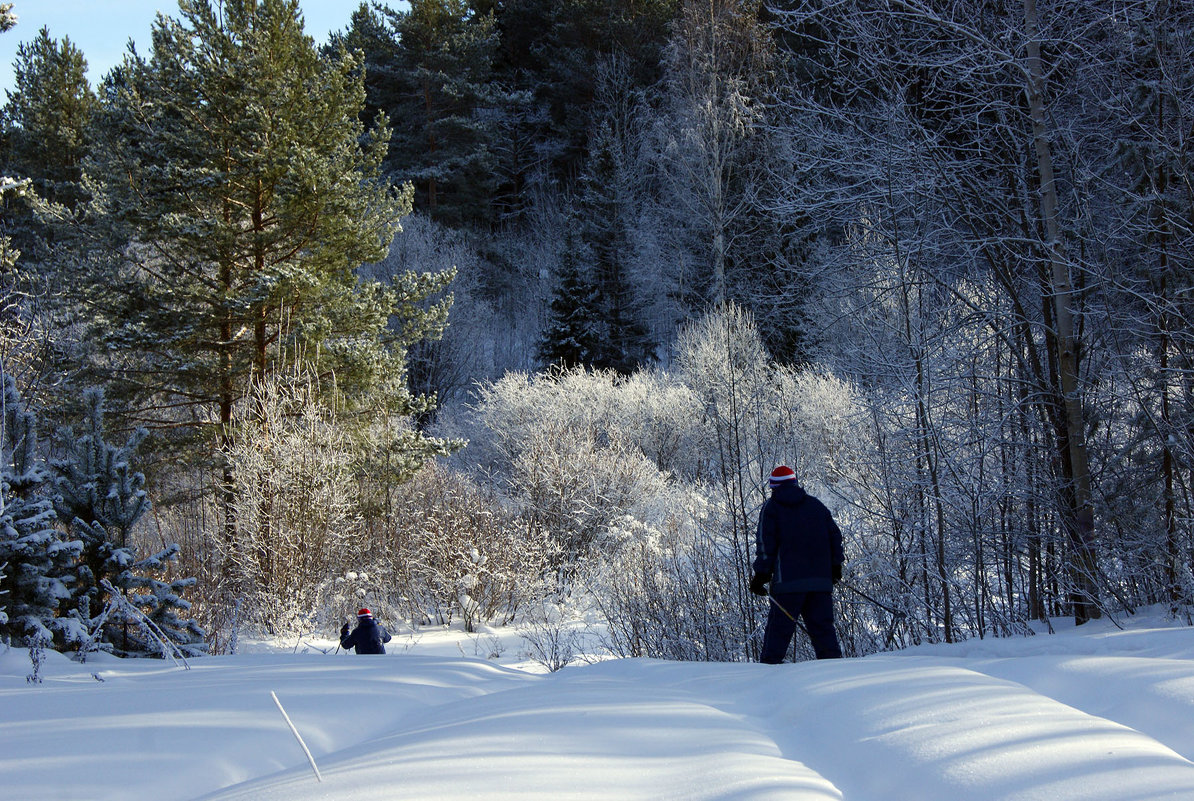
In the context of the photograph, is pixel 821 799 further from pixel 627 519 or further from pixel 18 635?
pixel 627 519

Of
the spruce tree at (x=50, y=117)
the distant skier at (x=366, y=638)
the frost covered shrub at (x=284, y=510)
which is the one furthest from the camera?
the spruce tree at (x=50, y=117)

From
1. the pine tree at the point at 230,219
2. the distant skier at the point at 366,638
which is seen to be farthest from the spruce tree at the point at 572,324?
the distant skier at the point at 366,638

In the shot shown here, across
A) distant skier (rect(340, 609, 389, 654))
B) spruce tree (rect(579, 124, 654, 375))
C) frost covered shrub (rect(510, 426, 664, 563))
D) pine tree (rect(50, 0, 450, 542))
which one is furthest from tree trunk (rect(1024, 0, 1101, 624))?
spruce tree (rect(579, 124, 654, 375))

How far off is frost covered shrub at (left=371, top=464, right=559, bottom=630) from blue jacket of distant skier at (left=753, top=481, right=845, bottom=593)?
669 cm

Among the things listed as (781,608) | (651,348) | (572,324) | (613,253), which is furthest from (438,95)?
(781,608)

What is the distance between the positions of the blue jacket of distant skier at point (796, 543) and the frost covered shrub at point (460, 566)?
669cm

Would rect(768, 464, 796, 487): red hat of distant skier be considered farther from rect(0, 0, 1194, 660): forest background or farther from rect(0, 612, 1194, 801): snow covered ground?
rect(0, 612, 1194, 801): snow covered ground

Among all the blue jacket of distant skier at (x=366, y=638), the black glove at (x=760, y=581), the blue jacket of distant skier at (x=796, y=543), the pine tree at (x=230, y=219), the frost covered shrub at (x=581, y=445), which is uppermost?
the pine tree at (x=230, y=219)

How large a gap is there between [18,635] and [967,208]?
27.7 ft

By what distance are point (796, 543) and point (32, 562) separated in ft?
19.2

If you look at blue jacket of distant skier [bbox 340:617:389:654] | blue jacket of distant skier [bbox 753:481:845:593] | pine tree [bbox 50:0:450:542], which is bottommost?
blue jacket of distant skier [bbox 340:617:389:654]

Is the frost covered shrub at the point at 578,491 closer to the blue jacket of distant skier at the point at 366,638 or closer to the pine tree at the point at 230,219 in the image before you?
the pine tree at the point at 230,219

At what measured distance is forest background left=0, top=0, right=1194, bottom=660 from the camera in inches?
260

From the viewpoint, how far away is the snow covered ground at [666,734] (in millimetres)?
2004
